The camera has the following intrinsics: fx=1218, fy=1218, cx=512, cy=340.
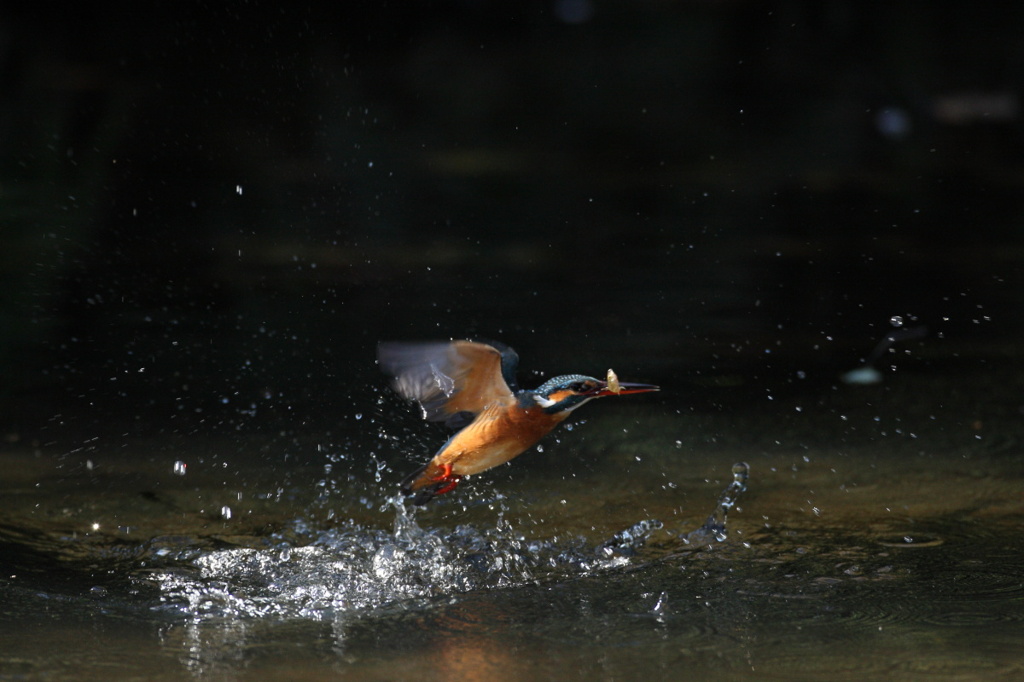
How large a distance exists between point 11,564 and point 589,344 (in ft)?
6.98

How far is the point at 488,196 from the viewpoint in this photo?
5.59 m

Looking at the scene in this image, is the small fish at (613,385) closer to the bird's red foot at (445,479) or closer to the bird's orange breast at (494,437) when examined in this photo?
the bird's orange breast at (494,437)

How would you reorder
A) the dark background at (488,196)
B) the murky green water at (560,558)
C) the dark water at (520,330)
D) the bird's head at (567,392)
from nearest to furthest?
the murky green water at (560,558) < the dark water at (520,330) < the bird's head at (567,392) < the dark background at (488,196)

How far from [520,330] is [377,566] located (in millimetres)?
1830

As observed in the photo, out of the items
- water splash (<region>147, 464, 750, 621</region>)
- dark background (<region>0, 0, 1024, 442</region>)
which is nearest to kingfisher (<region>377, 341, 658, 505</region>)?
water splash (<region>147, 464, 750, 621</region>)

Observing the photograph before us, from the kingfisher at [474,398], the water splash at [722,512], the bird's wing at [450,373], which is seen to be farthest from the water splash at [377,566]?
the bird's wing at [450,373]

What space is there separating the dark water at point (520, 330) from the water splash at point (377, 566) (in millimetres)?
12

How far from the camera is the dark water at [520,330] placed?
7.15ft

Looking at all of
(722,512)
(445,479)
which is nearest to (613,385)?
(445,479)

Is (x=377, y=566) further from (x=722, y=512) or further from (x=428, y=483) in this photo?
(x=722, y=512)

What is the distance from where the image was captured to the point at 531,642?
2023 millimetres

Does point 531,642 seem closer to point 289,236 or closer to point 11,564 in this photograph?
point 11,564

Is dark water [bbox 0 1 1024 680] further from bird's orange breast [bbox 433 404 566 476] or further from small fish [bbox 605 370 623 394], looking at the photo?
small fish [bbox 605 370 623 394]

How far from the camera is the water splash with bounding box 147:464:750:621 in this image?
2266mm
